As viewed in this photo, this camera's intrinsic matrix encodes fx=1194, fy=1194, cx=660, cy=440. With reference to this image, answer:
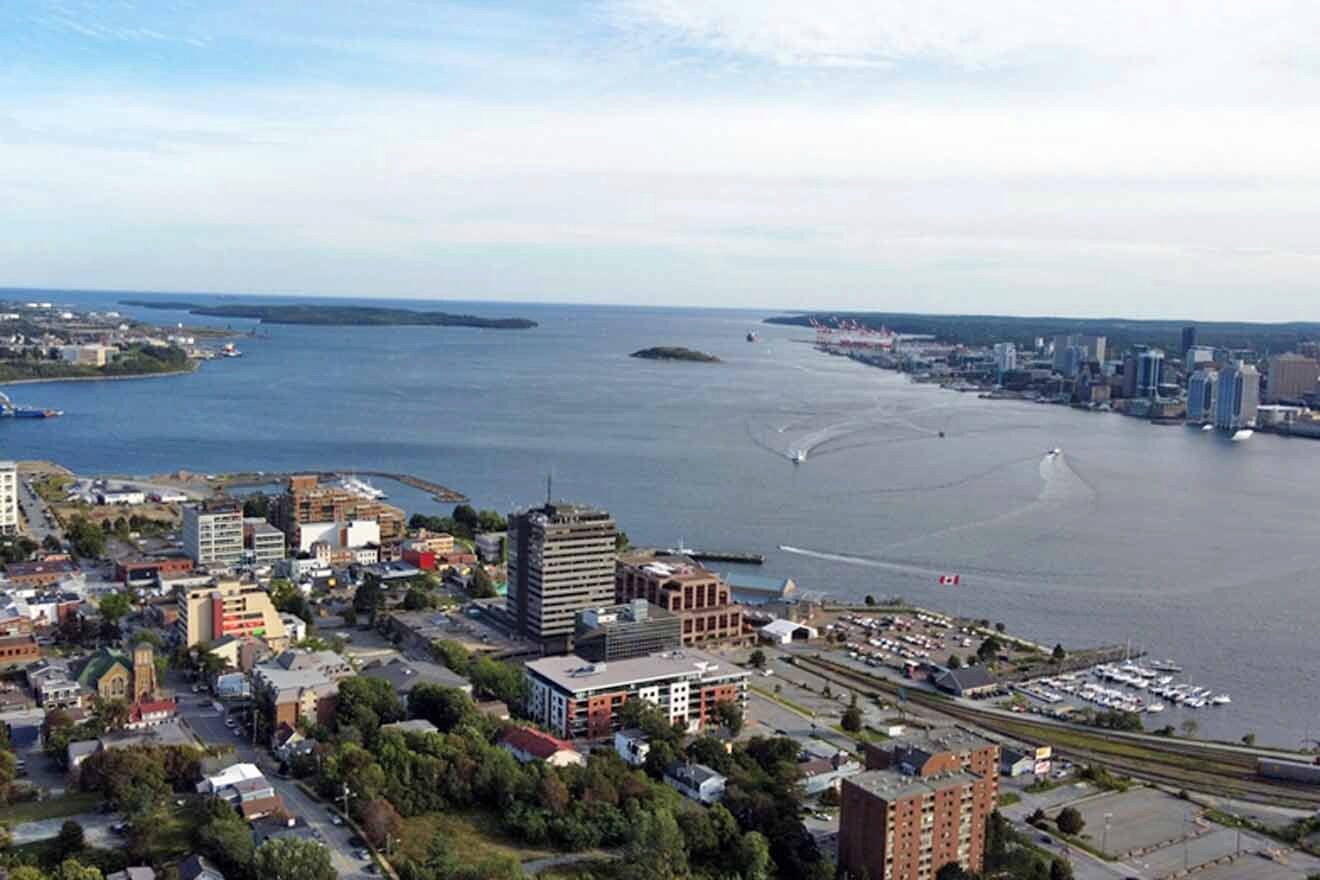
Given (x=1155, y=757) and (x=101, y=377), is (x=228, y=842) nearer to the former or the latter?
(x=1155, y=757)

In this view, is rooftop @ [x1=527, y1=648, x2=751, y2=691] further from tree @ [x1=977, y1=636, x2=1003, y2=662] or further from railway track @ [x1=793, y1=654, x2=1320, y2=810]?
tree @ [x1=977, y1=636, x2=1003, y2=662]

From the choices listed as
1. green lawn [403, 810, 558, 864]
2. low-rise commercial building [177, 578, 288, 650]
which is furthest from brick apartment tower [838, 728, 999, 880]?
low-rise commercial building [177, 578, 288, 650]

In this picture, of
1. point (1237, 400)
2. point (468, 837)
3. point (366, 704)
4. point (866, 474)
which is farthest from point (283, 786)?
point (1237, 400)

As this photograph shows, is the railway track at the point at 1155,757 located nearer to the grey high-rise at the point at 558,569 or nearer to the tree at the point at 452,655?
the grey high-rise at the point at 558,569

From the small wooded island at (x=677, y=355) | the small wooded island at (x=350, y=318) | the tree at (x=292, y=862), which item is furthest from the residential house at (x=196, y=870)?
the small wooded island at (x=350, y=318)

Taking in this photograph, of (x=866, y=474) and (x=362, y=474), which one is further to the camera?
(x=866, y=474)
